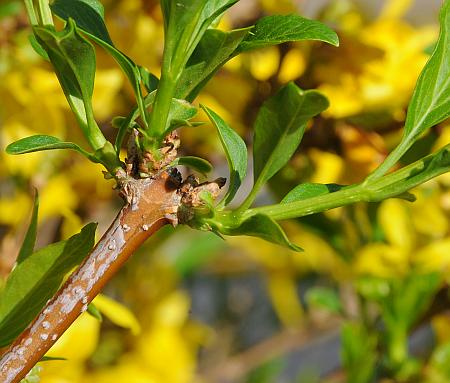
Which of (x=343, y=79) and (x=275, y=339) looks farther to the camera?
(x=275, y=339)

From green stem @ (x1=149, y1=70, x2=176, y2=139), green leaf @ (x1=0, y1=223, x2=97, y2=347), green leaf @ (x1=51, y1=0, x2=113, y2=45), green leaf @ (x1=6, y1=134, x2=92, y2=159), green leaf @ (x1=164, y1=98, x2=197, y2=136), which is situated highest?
green leaf @ (x1=51, y1=0, x2=113, y2=45)

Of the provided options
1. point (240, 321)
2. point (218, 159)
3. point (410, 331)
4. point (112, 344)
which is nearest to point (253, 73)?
point (218, 159)

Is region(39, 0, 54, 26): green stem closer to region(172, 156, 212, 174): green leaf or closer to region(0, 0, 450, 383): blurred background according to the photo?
region(172, 156, 212, 174): green leaf

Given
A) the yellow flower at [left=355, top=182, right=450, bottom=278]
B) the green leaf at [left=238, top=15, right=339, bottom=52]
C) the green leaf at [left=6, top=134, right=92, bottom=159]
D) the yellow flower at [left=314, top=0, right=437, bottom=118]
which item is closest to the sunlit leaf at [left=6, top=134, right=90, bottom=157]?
the green leaf at [left=6, top=134, right=92, bottom=159]

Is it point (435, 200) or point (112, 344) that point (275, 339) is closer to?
point (112, 344)

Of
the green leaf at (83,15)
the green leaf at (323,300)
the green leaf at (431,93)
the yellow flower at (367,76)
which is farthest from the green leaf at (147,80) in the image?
the green leaf at (323,300)
